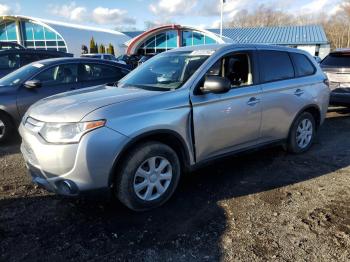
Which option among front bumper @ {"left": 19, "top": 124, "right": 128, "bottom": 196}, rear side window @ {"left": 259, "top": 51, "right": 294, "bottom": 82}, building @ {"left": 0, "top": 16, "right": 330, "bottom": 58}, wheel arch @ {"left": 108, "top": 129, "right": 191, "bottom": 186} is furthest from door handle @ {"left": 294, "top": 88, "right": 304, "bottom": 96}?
building @ {"left": 0, "top": 16, "right": 330, "bottom": 58}

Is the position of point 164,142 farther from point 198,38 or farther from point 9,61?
point 198,38

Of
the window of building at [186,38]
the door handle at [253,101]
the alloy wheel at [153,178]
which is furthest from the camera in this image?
the window of building at [186,38]

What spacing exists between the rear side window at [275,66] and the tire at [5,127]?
4.46 metres

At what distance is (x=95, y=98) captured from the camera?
3742 millimetres

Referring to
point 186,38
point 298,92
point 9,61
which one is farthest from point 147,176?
point 186,38

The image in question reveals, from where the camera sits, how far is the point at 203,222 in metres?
3.51

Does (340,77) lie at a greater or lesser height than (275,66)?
lesser

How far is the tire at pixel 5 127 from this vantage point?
616 centimetres

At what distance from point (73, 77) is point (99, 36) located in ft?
139

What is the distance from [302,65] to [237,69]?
4.68 ft

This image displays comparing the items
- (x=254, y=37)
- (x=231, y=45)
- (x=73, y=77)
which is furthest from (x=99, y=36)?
(x=231, y=45)

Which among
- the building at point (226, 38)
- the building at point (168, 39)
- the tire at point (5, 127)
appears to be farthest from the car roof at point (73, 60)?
the building at point (168, 39)

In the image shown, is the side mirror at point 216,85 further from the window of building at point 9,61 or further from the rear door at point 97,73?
the window of building at point 9,61

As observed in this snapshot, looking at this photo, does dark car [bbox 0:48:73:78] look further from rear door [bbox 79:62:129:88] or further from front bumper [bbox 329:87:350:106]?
front bumper [bbox 329:87:350:106]
